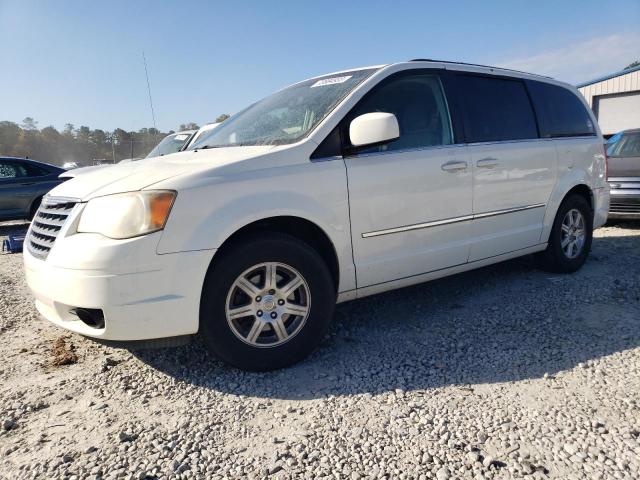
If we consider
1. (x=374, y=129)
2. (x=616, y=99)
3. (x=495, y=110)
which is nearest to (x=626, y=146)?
(x=495, y=110)

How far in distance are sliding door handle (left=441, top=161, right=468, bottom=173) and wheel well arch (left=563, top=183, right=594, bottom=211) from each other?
1.69m

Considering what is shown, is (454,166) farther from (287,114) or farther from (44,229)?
(44,229)

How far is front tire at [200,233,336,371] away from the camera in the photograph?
8.61 feet

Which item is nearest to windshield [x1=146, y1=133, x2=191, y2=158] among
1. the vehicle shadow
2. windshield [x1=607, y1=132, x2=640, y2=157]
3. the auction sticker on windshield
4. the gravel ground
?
the gravel ground

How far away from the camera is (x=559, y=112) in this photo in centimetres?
468

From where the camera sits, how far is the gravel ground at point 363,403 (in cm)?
200

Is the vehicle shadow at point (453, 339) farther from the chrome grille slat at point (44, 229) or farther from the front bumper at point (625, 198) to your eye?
the front bumper at point (625, 198)

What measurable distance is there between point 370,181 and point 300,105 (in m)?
0.83

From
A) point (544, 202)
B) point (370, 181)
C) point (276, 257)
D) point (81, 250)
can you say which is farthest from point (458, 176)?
point (81, 250)

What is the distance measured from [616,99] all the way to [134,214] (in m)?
25.2

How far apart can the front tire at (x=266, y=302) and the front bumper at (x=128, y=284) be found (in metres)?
0.11

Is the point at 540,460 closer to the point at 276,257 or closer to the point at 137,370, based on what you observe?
the point at 276,257

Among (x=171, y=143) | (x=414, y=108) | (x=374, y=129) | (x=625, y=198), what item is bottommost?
(x=625, y=198)

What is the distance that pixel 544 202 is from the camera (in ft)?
14.1
